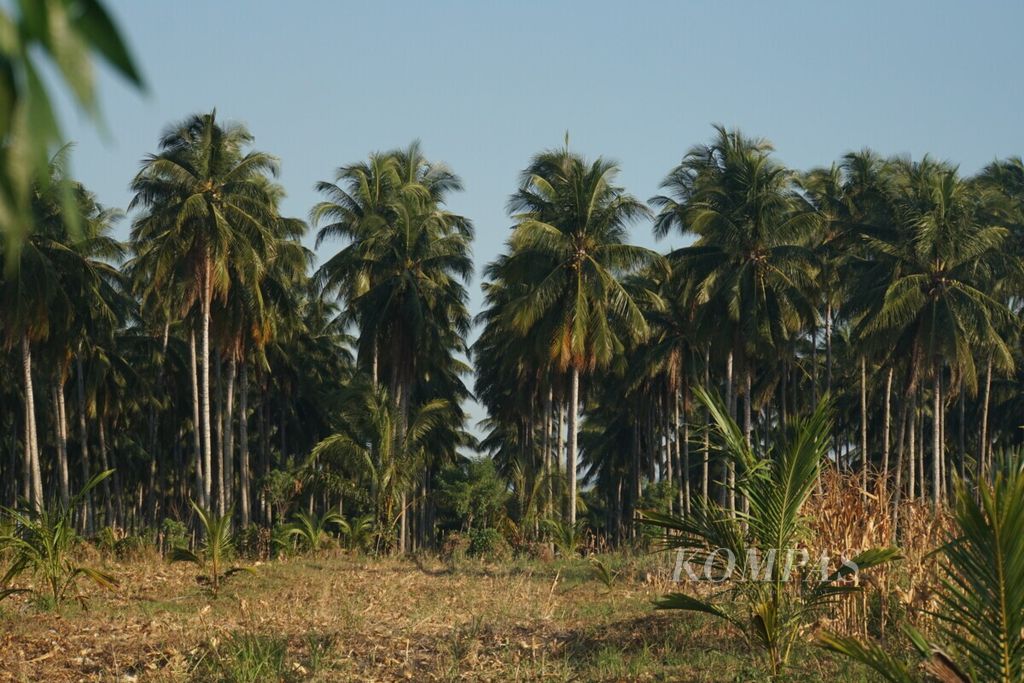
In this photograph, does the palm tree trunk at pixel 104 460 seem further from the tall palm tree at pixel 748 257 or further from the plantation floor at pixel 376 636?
the plantation floor at pixel 376 636

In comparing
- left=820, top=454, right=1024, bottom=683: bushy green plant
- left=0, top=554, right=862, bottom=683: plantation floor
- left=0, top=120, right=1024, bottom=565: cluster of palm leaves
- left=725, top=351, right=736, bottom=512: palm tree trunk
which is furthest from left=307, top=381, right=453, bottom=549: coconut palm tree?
left=820, top=454, right=1024, bottom=683: bushy green plant

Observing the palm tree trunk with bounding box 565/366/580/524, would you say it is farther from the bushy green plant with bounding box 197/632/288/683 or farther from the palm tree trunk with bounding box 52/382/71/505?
the bushy green plant with bounding box 197/632/288/683

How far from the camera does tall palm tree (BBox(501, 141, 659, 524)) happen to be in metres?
33.4

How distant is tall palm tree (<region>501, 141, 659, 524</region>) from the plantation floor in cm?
1579

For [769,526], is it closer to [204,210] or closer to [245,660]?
[245,660]

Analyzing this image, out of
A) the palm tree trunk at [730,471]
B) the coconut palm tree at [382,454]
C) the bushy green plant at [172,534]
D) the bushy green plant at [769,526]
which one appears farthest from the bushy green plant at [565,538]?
the bushy green plant at [769,526]

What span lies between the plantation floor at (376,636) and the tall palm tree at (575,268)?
1579cm

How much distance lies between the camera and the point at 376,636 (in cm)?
1227

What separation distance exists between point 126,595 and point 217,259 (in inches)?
663

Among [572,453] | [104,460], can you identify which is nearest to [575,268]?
[572,453]

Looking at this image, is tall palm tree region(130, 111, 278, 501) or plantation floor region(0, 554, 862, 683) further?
tall palm tree region(130, 111, 278, 501)

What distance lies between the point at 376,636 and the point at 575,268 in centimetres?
2249

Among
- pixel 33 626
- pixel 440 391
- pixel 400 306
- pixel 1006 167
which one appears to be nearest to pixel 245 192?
pixel 400 306

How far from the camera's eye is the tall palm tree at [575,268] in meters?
33.4
